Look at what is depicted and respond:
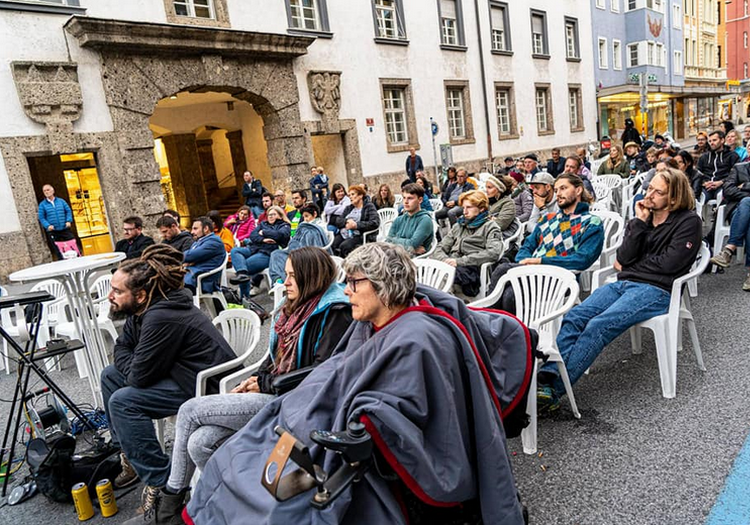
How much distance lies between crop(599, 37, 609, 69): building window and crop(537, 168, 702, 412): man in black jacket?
22758 mm

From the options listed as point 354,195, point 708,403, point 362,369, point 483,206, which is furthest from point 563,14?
point 362,369

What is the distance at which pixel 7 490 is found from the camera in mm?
2928

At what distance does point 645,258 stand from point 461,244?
162 centimetres

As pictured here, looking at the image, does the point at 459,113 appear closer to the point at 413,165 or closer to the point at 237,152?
the point at 413,165

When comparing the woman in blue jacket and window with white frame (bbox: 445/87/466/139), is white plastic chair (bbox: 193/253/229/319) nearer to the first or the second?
the woman in blue jacket

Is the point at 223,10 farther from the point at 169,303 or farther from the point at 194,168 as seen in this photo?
the point at 169,303

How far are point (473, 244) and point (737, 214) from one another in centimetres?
253

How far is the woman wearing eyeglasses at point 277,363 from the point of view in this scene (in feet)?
6.99

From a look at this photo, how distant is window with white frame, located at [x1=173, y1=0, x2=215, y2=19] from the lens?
33.4 feet

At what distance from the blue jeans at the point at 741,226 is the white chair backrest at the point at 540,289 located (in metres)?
2.60

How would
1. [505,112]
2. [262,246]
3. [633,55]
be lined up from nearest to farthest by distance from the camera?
[262,246]
[505,112]
[633,55]

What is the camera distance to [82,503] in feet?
8.38

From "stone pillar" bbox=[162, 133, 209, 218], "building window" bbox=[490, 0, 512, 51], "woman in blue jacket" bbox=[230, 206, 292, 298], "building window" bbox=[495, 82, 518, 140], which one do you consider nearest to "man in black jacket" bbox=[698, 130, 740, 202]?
"woman in blue jacket" bbox=[230, 206, 292, 298]

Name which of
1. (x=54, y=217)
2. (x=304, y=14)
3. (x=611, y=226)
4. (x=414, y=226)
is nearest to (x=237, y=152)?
(x=304, y=14)
